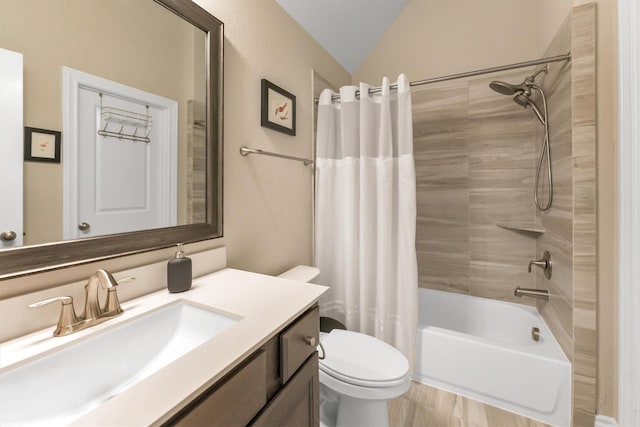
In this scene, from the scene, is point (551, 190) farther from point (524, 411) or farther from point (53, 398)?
point (53, 398)

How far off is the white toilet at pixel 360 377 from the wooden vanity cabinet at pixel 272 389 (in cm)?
34

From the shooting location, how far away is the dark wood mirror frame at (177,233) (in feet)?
2.14

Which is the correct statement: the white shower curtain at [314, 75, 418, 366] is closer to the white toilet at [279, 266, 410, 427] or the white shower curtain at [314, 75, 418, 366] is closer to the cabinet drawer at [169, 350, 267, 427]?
the white toilet at [279, 266, 410, 427]

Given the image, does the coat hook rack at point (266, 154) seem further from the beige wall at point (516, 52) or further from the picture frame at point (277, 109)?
the beige wall at point (516, 52)

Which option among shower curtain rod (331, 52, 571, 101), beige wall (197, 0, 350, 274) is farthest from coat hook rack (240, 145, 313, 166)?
shower curtain rod (331, 52, 571, 101)

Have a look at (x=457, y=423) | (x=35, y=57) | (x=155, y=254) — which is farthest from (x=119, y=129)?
(x=457, y=423)

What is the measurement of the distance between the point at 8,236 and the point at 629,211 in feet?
6.59

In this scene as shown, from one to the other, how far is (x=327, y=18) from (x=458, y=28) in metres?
1.10

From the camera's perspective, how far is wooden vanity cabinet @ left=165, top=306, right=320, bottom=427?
49 cm

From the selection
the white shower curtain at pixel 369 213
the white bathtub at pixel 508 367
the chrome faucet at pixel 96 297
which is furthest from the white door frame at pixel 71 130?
the white bathtub at pixel 508 367

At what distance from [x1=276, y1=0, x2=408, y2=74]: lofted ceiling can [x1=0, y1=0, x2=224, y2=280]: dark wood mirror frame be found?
703mm

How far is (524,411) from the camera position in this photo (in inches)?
56.3

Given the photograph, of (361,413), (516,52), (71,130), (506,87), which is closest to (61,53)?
(71,130)

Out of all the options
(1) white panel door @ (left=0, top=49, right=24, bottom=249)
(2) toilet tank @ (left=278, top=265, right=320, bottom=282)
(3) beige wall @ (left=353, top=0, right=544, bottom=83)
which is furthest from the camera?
(3) beige wall @ (left=353, top=0, right=544, bottom=83)
